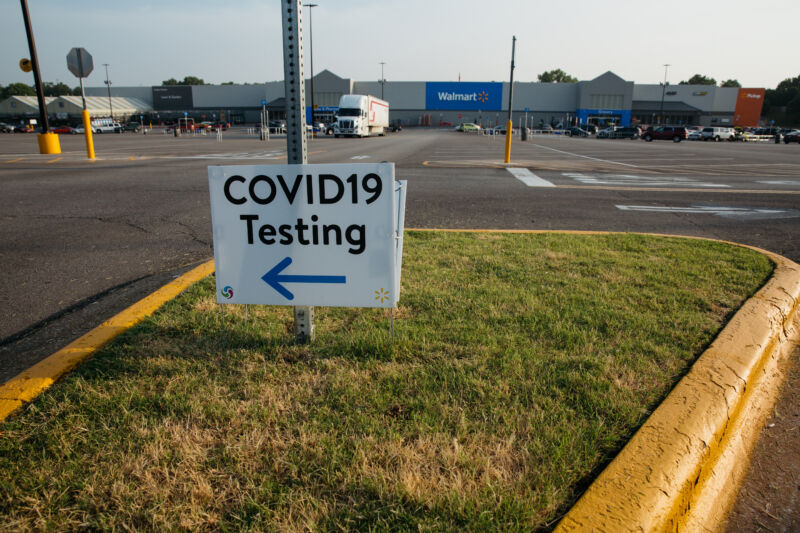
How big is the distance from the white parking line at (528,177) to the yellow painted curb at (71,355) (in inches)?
358

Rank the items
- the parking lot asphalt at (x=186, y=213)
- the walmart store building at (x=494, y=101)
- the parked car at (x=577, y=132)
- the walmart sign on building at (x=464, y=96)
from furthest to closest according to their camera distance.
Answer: the walmart sign on building at (x=464, y=96)
the walmart store building at (x=494, y=101)
the parked car at (x=577, y=132)
the parking lot asphalt at (x=186, y=213)

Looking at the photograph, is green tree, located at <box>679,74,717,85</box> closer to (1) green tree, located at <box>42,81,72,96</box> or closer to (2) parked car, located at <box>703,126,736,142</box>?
(2) parked car, located at <box>703,126,736,142</box>

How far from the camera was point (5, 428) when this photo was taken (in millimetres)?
2137

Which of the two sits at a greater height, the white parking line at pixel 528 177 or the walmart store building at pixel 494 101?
the walmart store building at pixel 494 101

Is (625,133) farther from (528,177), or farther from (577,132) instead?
(528,177)

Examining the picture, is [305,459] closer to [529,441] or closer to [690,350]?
[529,441]

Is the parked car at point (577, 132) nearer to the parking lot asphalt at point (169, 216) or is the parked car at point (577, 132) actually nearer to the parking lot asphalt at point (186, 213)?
the parking lot asphalt at point (169, 216)

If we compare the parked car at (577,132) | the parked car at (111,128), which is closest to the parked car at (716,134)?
the parked car at (577,132)

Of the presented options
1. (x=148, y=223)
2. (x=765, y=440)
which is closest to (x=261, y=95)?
(x=148, y=223)

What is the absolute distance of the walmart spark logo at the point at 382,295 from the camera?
8.93 feet

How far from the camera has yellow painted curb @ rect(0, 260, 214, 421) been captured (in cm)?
237

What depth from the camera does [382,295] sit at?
8.93 feet

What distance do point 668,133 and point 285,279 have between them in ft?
189

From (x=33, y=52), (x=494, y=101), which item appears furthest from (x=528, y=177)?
(x=494, y=101)
